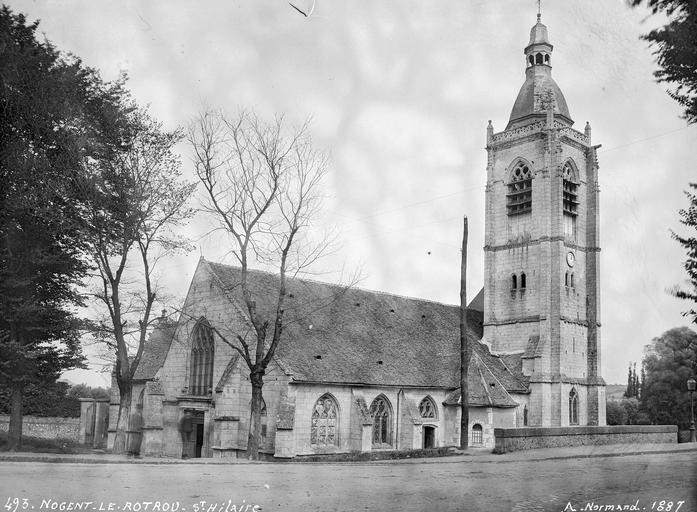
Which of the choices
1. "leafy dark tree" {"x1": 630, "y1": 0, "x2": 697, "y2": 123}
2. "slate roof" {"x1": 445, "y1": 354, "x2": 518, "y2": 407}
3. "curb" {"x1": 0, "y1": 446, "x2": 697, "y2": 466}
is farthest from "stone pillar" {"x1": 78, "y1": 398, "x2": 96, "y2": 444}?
"leafy dark tree" {"x1": 630, "y1": 0, "x2": 697, "y2": 123}

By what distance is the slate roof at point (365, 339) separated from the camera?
34.5 m

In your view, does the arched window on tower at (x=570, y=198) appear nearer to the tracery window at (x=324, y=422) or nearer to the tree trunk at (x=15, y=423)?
the tracery window at (x=324, y=422)

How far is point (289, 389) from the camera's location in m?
31.4

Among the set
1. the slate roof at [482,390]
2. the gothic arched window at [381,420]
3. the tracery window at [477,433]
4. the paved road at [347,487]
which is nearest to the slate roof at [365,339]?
the slate roof at [482,390]

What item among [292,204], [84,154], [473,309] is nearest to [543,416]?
[473,309]

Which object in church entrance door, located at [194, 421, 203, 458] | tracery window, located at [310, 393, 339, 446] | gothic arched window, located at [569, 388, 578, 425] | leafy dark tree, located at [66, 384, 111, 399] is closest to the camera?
tracery window, located at [310, 393, 339, 446]

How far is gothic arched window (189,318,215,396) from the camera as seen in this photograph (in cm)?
3569

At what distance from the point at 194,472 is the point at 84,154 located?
14.6m

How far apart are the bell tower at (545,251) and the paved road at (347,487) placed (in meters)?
20.6

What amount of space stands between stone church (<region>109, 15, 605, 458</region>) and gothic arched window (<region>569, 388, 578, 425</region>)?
125 mm

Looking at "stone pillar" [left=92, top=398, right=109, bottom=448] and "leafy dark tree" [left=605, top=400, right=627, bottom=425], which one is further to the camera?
"leafy dark tree" [left=605, top=400, right=627, bottom=425]

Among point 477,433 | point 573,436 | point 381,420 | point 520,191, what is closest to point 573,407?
point 477,433

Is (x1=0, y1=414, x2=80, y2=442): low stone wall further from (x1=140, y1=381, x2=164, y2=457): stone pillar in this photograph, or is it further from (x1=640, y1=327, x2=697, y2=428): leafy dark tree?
(x1=640, y1=327, x2=697, y2=428): leafy dark tree

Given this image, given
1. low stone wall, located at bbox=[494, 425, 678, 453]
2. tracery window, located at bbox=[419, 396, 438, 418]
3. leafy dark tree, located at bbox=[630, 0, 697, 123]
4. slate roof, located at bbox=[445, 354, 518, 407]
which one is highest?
leafy dark tree, located at bbox=[630, 0, 697, 123]
